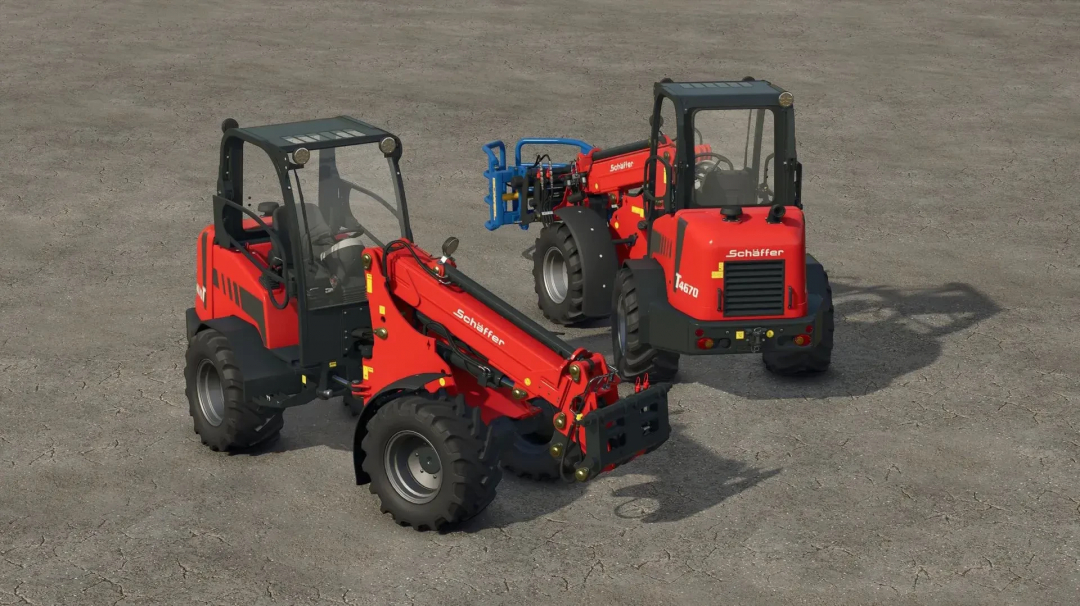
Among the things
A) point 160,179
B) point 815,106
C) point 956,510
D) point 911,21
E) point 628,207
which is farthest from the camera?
point 911,21

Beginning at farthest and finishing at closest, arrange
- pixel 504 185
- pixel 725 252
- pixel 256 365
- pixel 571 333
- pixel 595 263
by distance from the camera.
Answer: pixel 504 185 → pixel 571 333 → pixel 595 263 → pixel 725 252 → pixel 256 365

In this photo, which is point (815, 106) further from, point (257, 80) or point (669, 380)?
point (669, 380)

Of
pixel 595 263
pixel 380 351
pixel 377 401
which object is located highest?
pixel 380 351

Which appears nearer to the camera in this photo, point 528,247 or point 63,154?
point 528,247

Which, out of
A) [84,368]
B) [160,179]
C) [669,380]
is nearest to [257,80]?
[160,179]

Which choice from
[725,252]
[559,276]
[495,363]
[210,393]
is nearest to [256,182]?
[210,393]

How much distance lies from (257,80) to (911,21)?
47.7 feet

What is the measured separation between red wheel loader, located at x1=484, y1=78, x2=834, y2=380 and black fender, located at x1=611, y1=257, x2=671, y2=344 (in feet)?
0.04

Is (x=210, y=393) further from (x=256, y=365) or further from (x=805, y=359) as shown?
(x=805, y=359)

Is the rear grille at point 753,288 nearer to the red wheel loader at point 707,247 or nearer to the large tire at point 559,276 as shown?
the red wheel loader at point 707,247

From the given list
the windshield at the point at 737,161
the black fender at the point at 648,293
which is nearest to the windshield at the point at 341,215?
the black fender at the point at 648,293

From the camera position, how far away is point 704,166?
42.5 ft

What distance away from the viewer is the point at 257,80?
81.2 ft

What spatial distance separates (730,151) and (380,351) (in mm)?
4242
